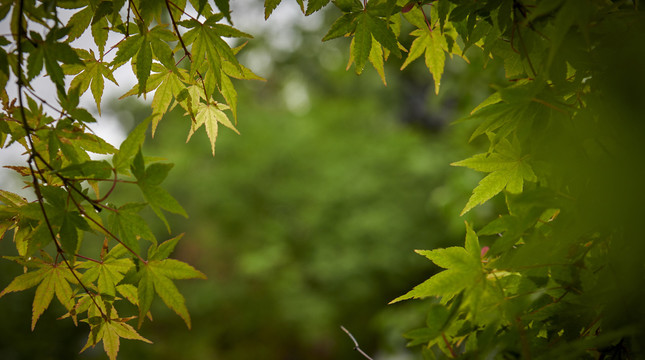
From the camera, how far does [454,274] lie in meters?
0.58

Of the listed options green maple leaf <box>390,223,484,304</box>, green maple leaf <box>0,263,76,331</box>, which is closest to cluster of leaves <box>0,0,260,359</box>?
green maple leaf <box>0,263,76,331</box>

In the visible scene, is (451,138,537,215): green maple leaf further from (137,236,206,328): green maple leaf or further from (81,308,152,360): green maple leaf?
(81,308,152,360): green maple leaf

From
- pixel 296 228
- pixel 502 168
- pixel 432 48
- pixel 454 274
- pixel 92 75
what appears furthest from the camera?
pixel 296 228

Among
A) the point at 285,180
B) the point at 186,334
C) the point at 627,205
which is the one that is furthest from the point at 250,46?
the point at 627,205

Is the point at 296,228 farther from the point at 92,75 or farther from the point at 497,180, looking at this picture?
the point at 497,180

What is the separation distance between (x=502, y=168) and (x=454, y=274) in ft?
0.73

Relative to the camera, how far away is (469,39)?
2.29ft

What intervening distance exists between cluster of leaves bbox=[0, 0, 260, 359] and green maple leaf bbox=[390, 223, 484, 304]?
381mm

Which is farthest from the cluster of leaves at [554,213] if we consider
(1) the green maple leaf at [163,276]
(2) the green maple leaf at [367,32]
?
(1) the green maple leaf at [163,276]

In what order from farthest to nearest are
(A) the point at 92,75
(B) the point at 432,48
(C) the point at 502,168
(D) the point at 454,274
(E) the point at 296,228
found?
(E) the point at 296,228, (B) the point at 432,48, (A) the point at 92,75, (C) the point at 502,168, (D) the point at 454,274

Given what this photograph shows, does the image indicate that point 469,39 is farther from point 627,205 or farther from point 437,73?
point 627,205

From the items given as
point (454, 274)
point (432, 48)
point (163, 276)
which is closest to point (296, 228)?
point (432, 48)

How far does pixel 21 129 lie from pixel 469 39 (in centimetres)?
77

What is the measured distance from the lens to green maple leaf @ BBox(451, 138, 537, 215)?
672mm
